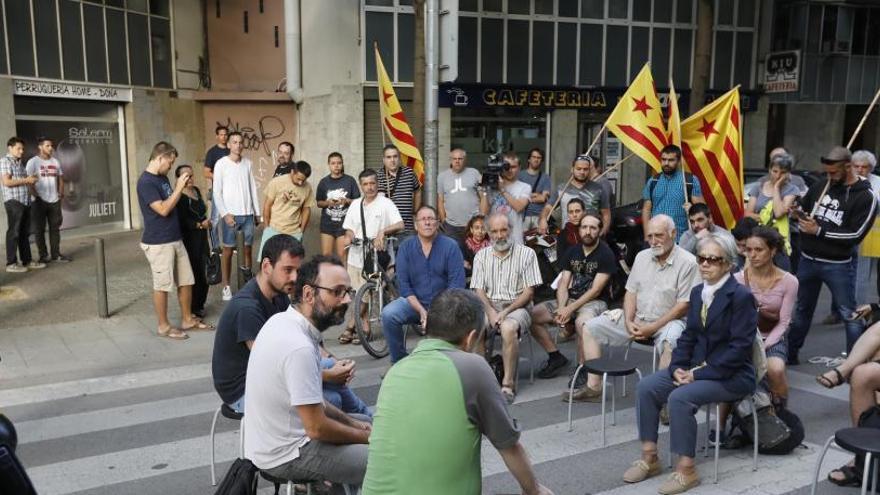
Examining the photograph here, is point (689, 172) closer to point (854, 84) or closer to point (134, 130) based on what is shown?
point (134, 130)

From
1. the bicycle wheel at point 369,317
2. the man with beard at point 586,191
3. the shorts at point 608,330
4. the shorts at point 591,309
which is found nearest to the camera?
the shorts at point 608,330

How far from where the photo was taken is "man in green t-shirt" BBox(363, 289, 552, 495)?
2898 millimetres

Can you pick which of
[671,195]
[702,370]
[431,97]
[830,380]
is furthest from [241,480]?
[431,97]

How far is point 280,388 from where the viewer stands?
3.57m

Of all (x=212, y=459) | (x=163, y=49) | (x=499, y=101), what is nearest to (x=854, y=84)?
(x=499, y=101)

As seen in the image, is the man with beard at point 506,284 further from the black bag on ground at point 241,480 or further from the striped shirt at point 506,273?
the black bag on ground at point 241,480

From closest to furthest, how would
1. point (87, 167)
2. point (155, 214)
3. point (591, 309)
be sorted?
point (591, 309), point (155, 214), point (87, 167)

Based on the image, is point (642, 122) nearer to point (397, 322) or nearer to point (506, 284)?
point (506, 284)

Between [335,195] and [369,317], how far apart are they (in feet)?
6.58

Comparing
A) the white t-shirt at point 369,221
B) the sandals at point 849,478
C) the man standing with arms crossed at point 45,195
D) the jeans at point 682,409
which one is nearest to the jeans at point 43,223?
the man standing with arms crossed at point 45,195

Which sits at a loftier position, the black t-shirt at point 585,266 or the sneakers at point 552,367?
the black t-shirt at point 585,266

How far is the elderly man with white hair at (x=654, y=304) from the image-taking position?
620 centimetres

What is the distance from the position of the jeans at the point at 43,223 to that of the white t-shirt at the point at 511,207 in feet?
22.9

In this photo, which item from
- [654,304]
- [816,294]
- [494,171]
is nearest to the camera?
[654,304]
